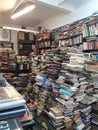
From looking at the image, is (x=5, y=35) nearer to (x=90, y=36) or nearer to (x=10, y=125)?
(x=90, y=36)

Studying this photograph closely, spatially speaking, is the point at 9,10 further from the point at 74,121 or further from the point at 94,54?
the point at 74,121

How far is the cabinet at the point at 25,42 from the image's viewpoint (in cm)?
600

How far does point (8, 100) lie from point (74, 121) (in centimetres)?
216

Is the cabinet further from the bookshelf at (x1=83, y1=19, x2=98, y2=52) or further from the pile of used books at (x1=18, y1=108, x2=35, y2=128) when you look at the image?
the pile of used books at (x1=18, y1=108, x2=35, y2=128)

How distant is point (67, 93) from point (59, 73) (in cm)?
51

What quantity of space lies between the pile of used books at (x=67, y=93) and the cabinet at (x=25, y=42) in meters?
3.07

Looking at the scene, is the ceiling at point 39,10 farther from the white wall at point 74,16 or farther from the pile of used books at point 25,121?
the pile of used books at point 25,121

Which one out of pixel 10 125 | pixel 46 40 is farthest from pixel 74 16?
pixel 10 125

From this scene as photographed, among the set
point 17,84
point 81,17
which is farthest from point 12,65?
point 81,17

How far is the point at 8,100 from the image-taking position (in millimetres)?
611

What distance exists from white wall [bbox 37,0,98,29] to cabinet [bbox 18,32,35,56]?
817 millimetres

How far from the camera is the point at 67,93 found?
255cm

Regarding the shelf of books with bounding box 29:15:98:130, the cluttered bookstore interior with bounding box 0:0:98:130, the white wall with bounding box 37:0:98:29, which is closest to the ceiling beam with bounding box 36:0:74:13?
the cluttered bookstore interior with bounding box 0:0:98:130

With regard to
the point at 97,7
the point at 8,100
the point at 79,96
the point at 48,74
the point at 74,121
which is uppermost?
the point at 97,7
